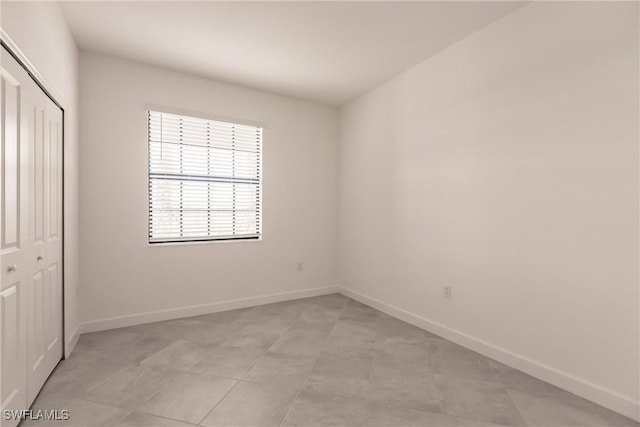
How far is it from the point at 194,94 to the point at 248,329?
8.96 feet

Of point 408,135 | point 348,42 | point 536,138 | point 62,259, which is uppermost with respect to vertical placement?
point 348,42

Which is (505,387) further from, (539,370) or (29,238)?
(29,238)

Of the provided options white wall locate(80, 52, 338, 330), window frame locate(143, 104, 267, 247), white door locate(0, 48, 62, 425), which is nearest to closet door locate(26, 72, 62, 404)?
white door locate(0, 48, 62, 425)

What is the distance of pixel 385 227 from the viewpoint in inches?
157

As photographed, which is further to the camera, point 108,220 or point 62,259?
point 108,220

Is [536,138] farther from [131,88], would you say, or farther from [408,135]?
[131,88]

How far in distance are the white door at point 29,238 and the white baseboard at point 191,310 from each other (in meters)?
0.72

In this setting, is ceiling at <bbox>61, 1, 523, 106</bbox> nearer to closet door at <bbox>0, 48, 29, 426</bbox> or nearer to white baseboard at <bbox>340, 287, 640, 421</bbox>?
closet door at <bbox>0, 48, 29, 426</bbox>

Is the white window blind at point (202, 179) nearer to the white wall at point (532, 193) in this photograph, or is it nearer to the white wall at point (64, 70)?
the white wall at point (64, 70)

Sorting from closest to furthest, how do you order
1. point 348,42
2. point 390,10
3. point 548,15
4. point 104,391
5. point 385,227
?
point 104,391
point 548,15
point 390,10
point 348,42
point 385,227

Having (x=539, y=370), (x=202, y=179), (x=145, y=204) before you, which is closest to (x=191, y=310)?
(x=145, y=204)

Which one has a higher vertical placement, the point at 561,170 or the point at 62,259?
the point at 561,170

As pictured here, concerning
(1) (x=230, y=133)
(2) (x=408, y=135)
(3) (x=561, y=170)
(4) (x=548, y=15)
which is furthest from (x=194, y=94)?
(3) (x=561, y=170)

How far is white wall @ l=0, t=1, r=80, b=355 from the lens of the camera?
1800 mm
